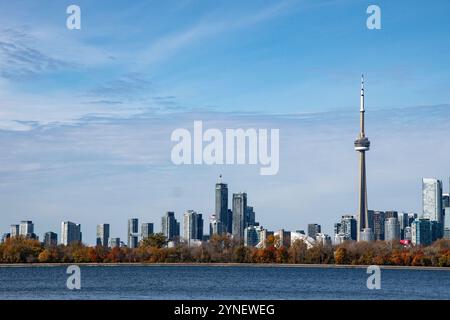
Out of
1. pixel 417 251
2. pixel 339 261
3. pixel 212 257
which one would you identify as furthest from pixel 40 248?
pixel 417 251

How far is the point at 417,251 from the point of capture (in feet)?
493

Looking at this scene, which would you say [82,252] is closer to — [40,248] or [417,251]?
[40,248]

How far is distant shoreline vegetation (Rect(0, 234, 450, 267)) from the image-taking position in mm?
145750

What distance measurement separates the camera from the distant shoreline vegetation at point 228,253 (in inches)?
5738

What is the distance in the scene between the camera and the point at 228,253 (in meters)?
159
